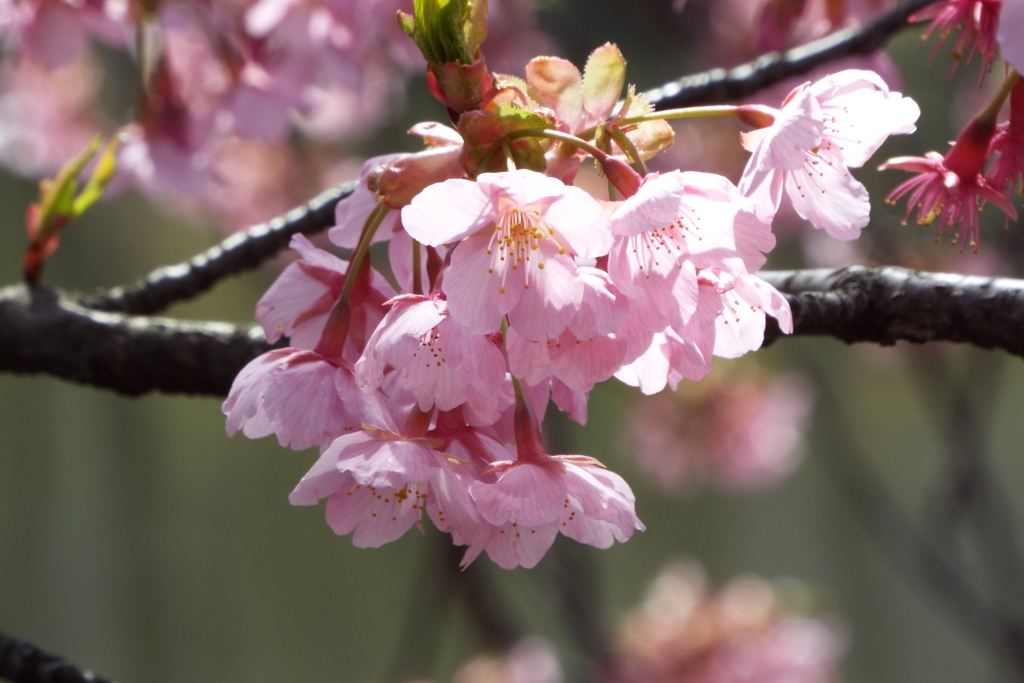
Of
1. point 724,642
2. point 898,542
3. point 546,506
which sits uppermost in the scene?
point 546,506

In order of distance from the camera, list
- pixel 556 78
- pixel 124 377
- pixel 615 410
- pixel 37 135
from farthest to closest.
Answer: pixel 615 410 → pixel 37 135 → pixel 124 377 → pixel 556 78

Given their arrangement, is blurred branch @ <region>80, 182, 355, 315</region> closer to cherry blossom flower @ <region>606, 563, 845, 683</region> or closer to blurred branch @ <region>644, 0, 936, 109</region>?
blurred branch @ <region>644, 0, 936, 109</region>

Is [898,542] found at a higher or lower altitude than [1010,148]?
lower

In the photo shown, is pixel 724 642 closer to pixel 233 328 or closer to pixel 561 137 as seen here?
pixel 233 328

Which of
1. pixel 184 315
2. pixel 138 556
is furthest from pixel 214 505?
pixel 184 315

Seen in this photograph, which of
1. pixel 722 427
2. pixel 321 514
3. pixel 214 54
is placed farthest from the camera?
pixel 321 514

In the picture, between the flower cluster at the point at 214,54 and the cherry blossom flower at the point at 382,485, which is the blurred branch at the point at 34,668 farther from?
the flower cluster at the point at 214,54

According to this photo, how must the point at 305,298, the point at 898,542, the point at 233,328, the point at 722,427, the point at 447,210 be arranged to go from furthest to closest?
the point at 898,542
the point at 722,427
the point at 233,328
the point at 305,298
the point at 447,210

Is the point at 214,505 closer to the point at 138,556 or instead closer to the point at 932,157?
the point at 138,556

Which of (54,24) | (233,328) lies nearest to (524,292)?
(233,328)
